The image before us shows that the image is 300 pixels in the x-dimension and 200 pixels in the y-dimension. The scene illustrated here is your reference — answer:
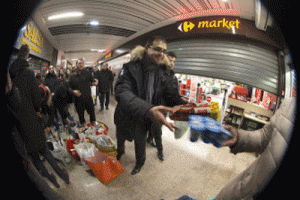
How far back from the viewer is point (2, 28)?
347 millimetres

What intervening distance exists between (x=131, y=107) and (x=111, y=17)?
42cm

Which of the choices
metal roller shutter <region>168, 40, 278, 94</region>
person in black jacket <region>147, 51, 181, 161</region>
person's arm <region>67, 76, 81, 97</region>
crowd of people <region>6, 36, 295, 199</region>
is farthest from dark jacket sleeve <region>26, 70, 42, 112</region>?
metal roller shutter <region>168, 40, 278, 94</region>

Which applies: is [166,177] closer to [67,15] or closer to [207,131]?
[207,131]

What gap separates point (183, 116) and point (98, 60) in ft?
1.87

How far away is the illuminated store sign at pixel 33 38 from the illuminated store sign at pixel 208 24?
63cm

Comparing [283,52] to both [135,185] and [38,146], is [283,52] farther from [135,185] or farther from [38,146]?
[38,146]

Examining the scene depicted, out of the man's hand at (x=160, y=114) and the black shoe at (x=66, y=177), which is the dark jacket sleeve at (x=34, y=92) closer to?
the black shoe at (x=66, y=177)

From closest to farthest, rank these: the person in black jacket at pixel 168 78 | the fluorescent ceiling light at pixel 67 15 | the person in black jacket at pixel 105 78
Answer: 1. the fluorescent ceiling light at pixel 67 15
2. the person in black jacket at pixel 168 78
3. the person in black jacket at pixel 105 78

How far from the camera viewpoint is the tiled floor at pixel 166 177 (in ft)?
1.58

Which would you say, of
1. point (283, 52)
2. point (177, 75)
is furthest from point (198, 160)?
point (283, 52)

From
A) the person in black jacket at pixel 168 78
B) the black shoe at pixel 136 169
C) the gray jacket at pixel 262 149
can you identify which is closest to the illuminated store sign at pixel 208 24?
the person in black jacket at pixel 168 78

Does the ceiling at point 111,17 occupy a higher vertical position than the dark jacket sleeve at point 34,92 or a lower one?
higher

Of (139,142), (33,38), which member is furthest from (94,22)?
(139,142)

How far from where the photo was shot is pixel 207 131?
1.29 ft
